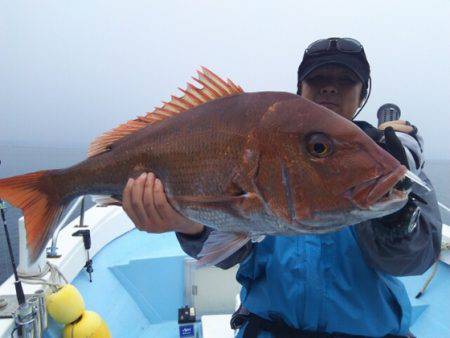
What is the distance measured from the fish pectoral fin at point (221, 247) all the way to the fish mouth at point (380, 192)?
1.71 feet

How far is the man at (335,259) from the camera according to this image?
1.80 m

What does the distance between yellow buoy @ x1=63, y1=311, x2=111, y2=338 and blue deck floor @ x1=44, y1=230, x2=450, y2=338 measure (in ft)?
4.54

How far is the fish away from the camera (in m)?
1.34

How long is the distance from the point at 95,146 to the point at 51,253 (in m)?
2.63

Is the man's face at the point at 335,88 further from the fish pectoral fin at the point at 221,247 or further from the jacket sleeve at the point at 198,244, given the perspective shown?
the fish pectoral fin at the point at 221,247

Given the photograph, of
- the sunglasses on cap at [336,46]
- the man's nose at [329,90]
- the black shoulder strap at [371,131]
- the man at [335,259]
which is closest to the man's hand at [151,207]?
the man at [335,259]

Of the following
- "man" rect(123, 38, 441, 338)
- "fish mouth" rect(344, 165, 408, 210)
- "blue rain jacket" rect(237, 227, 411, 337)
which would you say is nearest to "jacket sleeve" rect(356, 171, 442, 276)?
"man" rect(123, 38, 441, 338)

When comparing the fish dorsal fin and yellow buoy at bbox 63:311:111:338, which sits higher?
the fish dorsal fin

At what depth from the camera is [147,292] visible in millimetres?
5426

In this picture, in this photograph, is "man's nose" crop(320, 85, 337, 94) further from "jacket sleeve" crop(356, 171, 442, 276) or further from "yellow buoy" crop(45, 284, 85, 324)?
"yellow buoy" crop(45, 284, 85, 324)

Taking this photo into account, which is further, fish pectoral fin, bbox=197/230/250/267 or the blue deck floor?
the blue deck floor

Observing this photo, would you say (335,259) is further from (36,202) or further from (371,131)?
(36,202)

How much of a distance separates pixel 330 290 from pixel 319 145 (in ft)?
3.34

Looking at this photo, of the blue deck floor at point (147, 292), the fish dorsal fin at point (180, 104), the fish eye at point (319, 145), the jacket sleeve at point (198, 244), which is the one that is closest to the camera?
the fish eye at point (319, 145)
